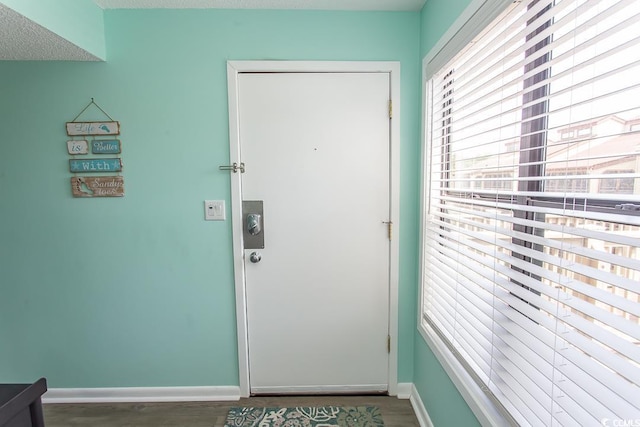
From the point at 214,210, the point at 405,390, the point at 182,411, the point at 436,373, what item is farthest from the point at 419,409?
the point at 214,210

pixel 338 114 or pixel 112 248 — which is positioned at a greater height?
pixel 338 114

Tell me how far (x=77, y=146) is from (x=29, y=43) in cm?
52

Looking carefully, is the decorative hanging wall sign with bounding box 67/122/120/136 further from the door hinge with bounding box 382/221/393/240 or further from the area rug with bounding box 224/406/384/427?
the area rug with bounding box 224/406/384/427

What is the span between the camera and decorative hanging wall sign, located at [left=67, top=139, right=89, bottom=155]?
66.6 inches

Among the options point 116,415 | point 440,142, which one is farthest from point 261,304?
point 440,142

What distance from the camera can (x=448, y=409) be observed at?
4.43 ft

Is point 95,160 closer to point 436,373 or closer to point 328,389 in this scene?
point 328,389

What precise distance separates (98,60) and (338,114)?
1417 mm

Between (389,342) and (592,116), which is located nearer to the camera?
(592,116)

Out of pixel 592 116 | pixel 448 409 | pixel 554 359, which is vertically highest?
pixel 592 116

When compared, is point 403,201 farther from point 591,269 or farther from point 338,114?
point 591,269

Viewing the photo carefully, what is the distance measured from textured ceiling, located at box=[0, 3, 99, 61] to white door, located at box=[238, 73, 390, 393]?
0.88 metres

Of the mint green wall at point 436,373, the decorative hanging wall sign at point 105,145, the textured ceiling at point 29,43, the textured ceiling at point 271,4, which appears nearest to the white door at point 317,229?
A: the mint green wall at point 436,373

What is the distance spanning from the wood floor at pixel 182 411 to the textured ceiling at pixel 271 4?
2343mm
